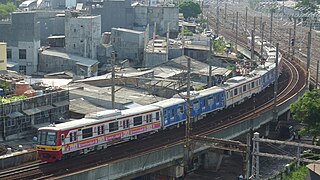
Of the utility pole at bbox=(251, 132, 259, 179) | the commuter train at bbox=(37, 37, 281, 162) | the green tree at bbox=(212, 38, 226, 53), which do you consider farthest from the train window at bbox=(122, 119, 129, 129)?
the green tree at bbox=(212, 38, 226, 53)

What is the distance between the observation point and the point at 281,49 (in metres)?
63.9

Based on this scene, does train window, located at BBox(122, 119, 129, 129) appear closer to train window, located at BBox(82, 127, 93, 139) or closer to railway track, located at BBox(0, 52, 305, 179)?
railway track, located at BBox(0, 52, 305, 179)

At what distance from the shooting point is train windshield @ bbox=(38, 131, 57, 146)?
22908mm

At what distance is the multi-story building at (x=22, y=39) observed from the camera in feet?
143

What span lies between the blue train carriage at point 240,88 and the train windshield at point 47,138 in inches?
549

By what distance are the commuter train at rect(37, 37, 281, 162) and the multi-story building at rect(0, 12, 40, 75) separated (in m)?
15.0

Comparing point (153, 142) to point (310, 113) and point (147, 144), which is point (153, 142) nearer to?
point (147, 144)

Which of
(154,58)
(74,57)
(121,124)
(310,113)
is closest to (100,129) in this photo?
(121,124)

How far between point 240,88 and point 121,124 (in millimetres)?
12824

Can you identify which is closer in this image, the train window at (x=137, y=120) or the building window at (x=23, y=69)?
the train window at (x=137, y=120)

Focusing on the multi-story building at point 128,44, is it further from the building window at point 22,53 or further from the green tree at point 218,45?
the green tree at point 218,45

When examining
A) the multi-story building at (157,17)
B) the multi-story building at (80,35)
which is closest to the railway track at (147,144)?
the multi-story building at (80,35)

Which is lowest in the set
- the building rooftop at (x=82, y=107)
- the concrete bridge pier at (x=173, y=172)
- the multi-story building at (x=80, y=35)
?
the concrete bridge pier at (x=173, y=172)

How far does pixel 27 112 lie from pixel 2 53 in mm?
11053
